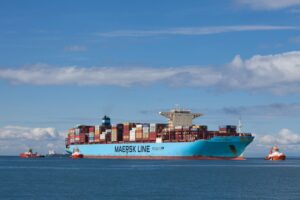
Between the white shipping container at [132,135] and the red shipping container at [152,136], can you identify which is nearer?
the red shipping container at [152,136]

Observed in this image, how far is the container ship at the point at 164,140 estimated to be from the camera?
131 metres

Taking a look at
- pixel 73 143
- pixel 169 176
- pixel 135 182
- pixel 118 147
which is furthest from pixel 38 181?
pixel 73 143

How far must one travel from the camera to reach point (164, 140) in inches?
5477

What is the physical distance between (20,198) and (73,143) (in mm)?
128371

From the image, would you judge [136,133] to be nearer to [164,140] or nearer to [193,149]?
[164,140]

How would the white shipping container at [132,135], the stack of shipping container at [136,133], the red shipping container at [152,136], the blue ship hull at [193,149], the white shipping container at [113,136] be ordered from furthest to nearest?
1. the white shipping container at [113,136]
2. the white shipping container at [132,135]
3. the red shipping container at [152,136]
4. the stack of shipping container at [136,133]
5. the blue ship hull at [193,149]

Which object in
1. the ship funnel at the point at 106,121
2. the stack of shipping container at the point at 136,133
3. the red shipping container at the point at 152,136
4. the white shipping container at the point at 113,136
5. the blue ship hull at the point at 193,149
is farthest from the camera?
the ship funnel at the point at 106,121

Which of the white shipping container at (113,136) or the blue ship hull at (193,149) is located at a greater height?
the white shipping container at (113,136)

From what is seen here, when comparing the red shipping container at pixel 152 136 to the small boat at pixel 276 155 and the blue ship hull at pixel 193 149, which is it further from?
the small boat at pixel 276 155

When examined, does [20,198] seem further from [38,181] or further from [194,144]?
[194,144]

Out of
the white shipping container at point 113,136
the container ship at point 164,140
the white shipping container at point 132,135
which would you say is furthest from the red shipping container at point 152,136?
the white shipping container at point 113,136

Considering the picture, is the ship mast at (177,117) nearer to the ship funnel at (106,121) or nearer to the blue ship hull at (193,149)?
the blue ship hull at (193,149)

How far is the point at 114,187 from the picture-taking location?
207 feet

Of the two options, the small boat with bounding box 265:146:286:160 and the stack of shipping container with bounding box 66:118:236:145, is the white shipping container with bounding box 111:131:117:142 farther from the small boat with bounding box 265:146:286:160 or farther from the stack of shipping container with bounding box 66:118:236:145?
the small boat with bounding box 265:146:286:160
